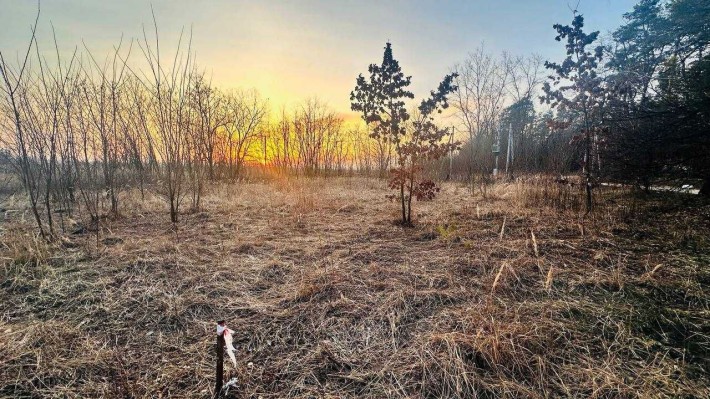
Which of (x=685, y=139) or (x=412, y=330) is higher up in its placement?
(x=685, y=139)

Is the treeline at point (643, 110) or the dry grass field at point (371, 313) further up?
the treeline at point (643, 110)

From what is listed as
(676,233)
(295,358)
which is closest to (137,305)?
(295,358)

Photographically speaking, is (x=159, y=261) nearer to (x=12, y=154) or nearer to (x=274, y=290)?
(x=274, y=290)

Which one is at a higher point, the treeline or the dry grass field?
the treeline

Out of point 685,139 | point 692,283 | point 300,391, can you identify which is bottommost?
point 300,391

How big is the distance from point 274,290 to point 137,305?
1171mm

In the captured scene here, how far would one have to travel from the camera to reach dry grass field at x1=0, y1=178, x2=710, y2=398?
173cm

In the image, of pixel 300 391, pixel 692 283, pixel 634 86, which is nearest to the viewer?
pixel 300 391

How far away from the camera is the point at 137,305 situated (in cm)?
262

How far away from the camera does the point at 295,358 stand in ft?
6.42

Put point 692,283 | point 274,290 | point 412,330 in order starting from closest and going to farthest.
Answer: point 412,330 < point 692,283 < point 274,290

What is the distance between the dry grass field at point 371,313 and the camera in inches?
68.0

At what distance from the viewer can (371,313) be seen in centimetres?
244

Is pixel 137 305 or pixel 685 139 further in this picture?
pixel 685 139
